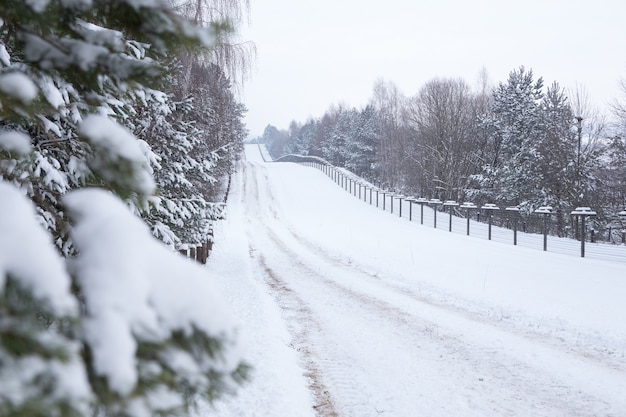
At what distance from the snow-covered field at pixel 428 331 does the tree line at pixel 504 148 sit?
7.29 m

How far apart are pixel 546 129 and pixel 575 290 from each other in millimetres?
25291

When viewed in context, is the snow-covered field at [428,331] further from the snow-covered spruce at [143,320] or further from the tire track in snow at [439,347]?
the snow-covered spruce at [143,320]

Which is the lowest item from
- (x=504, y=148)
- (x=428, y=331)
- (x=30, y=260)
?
(x=428, y=331)

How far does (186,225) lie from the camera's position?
10.0 meters

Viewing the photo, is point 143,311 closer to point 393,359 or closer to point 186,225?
point 393,359

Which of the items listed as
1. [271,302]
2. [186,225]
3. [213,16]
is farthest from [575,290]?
[213,16]

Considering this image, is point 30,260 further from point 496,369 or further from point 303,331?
point 303,331

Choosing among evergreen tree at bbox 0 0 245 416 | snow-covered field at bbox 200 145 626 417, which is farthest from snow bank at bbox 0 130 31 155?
snow-covered field at bbox 200 145 626 417

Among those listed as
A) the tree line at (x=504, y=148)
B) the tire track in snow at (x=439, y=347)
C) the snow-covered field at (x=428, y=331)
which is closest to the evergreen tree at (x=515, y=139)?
the tree line at (x=504, y=148)

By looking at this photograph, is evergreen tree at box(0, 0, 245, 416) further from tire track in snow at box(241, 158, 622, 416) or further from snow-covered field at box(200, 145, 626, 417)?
tire track in snow at box(241, 158, 622, 416)

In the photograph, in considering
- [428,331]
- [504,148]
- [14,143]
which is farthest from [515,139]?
[14,143]

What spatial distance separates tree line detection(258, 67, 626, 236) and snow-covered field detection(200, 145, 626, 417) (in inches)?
287

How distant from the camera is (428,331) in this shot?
6.48 m

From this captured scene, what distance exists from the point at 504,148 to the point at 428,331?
32580 millimetres
